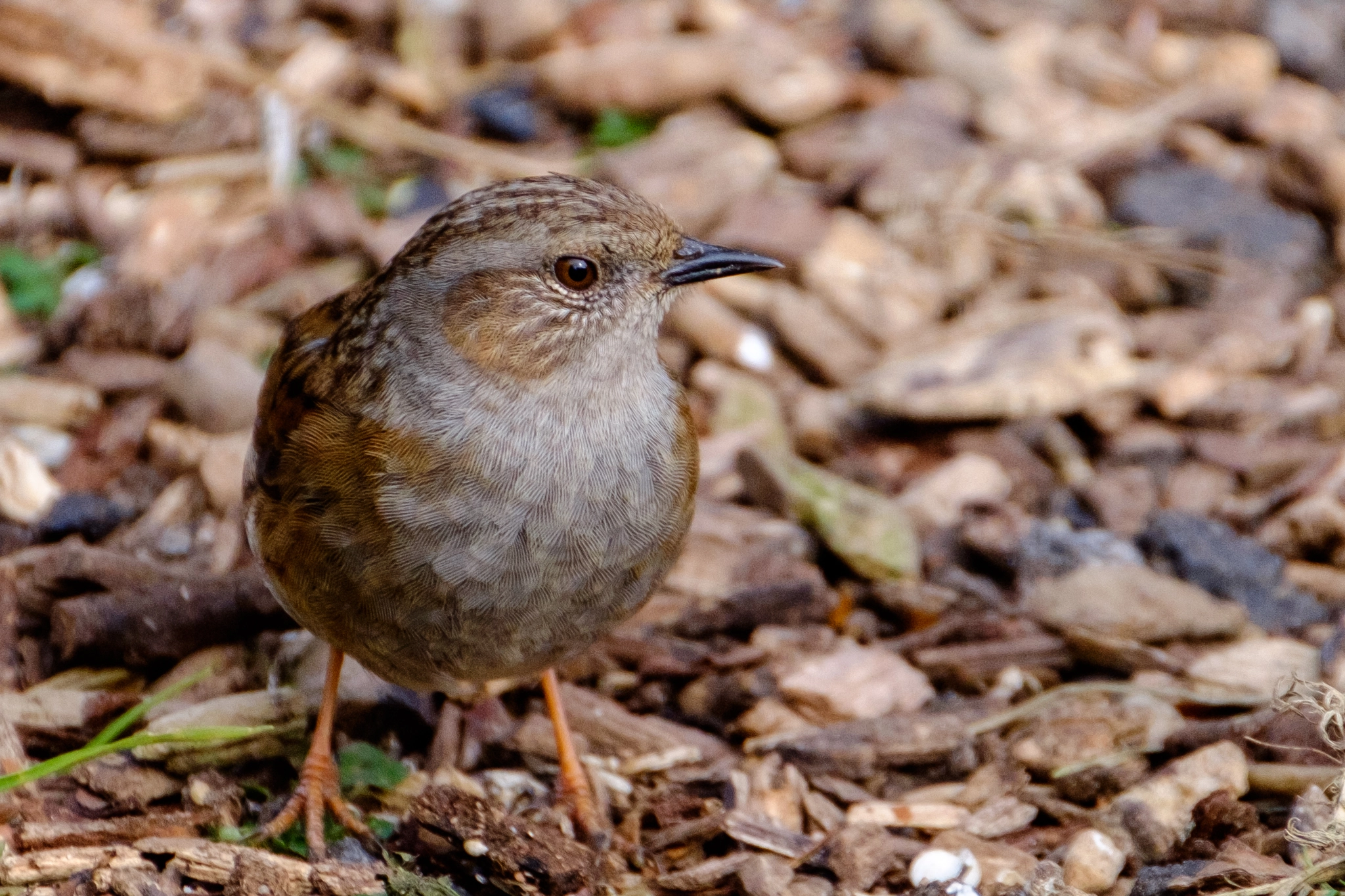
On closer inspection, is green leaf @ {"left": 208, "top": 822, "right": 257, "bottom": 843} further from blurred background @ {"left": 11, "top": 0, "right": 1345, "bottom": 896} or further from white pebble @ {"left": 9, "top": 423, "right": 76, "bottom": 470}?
white pebble @ {"left": 9, "top": 423, "right": 76, "bottom": 470}

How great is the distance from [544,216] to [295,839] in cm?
186

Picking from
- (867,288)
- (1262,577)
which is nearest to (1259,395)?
(1262,577)

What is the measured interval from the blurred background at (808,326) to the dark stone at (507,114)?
0.02 meters

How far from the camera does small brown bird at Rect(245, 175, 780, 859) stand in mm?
4012

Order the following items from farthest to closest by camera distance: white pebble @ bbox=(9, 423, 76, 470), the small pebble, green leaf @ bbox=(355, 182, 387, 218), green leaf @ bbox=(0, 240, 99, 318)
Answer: green leaf @ bbox=(355, 182, 387, 218) → green leaf @ bbox=(0, 240, 99, 318) → white pebble @ bbox=(9, 423, 76, 470) → the small pebble

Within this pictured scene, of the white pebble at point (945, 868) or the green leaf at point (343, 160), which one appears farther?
the green leaf at point (343, 160)

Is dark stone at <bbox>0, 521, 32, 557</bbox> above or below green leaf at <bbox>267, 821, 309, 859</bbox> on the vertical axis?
above

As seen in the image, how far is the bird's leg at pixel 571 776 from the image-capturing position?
4457 millimetres

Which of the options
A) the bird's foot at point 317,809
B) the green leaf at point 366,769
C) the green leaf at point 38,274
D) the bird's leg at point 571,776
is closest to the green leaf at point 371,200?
the green leaf at point 38,274

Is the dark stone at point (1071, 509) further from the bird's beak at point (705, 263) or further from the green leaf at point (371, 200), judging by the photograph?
the green leaf at point (371, 200)

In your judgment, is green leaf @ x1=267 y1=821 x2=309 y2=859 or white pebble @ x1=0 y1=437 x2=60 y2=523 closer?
green leaf @ x1=267 y1=821 x2=309 y2=859

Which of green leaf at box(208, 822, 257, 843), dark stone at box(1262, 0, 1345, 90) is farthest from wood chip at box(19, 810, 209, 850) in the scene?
dark stone at box(1262, 0, 1345, 90)

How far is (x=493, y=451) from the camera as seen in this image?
404 cm

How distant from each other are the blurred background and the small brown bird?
729 mm
